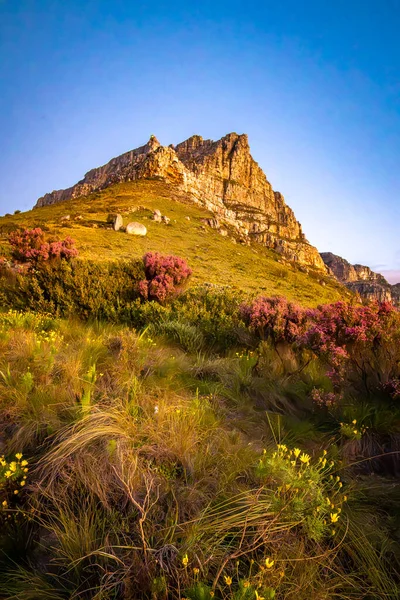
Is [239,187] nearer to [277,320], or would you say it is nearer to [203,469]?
[277,320]

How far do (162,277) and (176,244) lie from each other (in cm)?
2524

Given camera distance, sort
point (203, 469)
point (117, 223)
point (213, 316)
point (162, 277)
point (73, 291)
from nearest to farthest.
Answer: point (203, 469) → point (213, 316) → point (73, 291) → point (162, 277) → point (117, 223)

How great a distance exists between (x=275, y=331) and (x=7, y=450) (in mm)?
3749

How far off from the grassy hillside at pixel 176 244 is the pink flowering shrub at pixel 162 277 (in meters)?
8.63

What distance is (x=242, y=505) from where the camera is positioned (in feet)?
5.74

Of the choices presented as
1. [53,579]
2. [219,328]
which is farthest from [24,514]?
[219,328]

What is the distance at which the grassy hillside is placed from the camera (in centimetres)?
2388

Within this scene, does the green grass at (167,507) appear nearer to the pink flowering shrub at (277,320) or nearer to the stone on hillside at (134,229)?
the pink flowering shrub at (277,320)

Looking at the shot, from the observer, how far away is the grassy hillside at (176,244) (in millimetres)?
23875

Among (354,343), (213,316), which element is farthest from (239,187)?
(354,343)

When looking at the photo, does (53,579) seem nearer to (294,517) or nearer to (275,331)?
(294,517)

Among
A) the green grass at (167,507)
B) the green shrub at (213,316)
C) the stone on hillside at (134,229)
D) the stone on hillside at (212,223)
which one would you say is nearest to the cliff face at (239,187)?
the stone on hillside at (212,223)

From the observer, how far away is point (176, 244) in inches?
1270

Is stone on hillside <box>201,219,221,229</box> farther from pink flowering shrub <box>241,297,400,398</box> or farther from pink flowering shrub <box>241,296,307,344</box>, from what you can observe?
pink flowering shrub <box>241,297,400,398</box>
